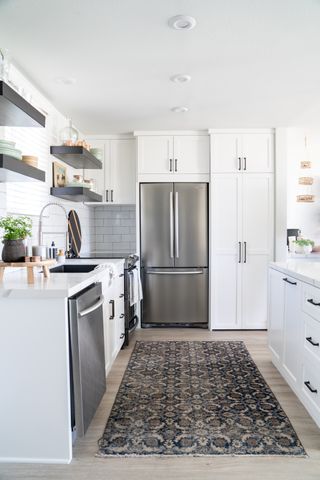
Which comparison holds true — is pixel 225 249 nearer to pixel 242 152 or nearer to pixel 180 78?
pixel 242 152

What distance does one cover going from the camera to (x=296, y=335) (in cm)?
256

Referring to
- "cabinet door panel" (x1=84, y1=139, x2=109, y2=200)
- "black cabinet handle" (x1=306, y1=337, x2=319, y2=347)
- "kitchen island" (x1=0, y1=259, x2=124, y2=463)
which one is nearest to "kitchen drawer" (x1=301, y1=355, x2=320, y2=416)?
"black cabinet handle" (x1=306, y1=337, x2=319, y2=347)

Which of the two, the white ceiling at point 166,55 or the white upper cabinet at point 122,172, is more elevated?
the white ceiling at point 166,55

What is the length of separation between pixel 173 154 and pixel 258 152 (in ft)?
3.40

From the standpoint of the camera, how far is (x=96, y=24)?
212cm

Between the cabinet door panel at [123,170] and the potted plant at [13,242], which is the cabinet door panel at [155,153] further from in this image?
the potted plant at [13,242]

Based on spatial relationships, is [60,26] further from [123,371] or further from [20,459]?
[123,371]

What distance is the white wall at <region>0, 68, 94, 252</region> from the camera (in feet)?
8.69

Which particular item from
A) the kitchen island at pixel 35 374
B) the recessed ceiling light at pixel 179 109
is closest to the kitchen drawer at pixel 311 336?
the kitchen island at pixel 35 374

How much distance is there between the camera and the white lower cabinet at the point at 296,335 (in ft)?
7.27

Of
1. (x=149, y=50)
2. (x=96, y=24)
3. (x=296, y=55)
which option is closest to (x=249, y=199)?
(x=296, y=55)

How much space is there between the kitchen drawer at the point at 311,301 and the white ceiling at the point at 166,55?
1.60m

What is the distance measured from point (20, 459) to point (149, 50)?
258 cm

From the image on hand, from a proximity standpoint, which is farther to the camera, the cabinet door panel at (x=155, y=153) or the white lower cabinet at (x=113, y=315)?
the cabinet door panel at (x=155, y=153)
